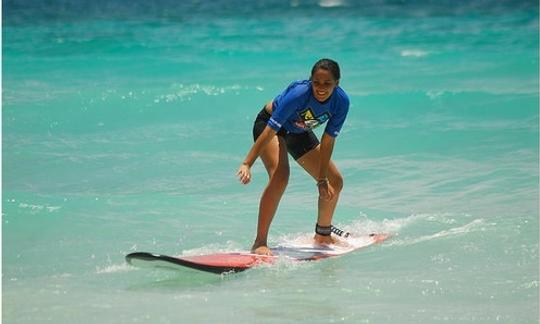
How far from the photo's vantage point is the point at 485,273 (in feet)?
21.9

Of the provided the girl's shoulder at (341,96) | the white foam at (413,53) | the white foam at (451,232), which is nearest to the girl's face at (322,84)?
the girl's shoulder at (341,96)

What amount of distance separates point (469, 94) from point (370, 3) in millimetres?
9122

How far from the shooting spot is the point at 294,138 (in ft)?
23.7

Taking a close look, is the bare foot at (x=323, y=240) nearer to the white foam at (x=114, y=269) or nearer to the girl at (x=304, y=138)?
the girl at (x=304, y=138)

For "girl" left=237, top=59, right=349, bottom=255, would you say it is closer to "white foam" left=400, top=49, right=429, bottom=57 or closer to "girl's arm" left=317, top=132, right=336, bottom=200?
"girl's arm" left=317, top=132, right=336, bottom=200

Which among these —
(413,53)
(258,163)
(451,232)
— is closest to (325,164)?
(451,232)

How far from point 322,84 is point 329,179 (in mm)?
873

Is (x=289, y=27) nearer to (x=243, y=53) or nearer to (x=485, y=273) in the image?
(x=243, y=53)

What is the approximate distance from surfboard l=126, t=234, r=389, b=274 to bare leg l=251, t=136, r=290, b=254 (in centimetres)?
14

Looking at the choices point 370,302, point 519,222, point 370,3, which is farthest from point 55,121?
point 370,3

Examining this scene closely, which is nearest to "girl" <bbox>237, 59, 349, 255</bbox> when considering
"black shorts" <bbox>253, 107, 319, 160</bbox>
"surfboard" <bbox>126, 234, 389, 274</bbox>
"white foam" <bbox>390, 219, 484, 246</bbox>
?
"black shorts" <bbox>253, 107, 319, 160</bbox>

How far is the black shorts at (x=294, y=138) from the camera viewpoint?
23.7ft

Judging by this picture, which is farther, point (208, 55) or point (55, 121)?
point (208, 55)

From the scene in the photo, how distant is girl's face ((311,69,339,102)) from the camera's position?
21.9 ft
